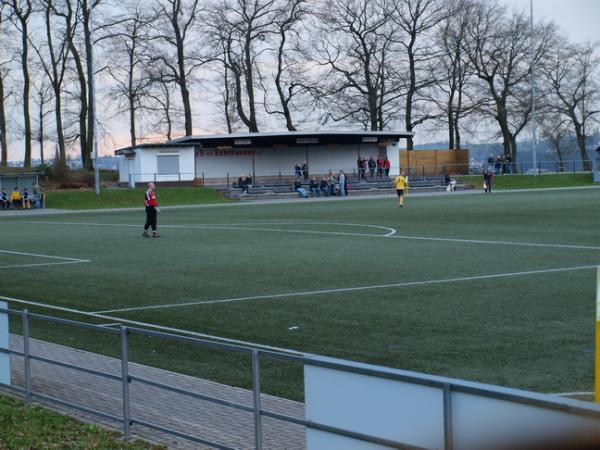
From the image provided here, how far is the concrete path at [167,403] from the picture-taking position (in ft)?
24.4

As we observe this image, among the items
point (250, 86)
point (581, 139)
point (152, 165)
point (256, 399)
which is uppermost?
point (250, 86)

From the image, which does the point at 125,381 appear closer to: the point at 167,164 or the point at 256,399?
the point at 256,399

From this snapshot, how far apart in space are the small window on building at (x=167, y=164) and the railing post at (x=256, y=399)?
6054 cm

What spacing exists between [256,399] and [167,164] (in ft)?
201

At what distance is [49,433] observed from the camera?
8414mm

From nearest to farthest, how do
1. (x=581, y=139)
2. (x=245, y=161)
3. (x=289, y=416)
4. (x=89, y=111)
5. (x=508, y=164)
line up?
1. (x=289, y=416)
2. (x=245, y=161)
3. (x=89, y=111)
4. (x=508, y=164)
5. (x=581, y=139)

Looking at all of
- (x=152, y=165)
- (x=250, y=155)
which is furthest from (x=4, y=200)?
(x=250, y=155)

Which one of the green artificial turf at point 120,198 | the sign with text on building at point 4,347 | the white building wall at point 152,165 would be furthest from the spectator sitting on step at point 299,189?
the sign with text on building at point 4,347

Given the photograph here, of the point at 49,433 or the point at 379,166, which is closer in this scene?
the point at 49,433

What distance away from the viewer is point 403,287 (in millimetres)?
17438

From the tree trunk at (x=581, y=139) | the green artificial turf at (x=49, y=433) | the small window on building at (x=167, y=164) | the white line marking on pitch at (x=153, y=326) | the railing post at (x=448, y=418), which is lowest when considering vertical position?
the green artificial turf at (x=49, y=433)

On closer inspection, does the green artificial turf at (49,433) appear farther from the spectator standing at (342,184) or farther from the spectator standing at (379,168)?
the spectator standing at (379,168)

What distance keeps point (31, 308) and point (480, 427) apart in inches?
505

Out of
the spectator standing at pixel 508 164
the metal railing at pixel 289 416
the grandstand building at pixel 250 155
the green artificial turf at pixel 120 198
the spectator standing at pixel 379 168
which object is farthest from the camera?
the spectator standing at pixel 508 164
